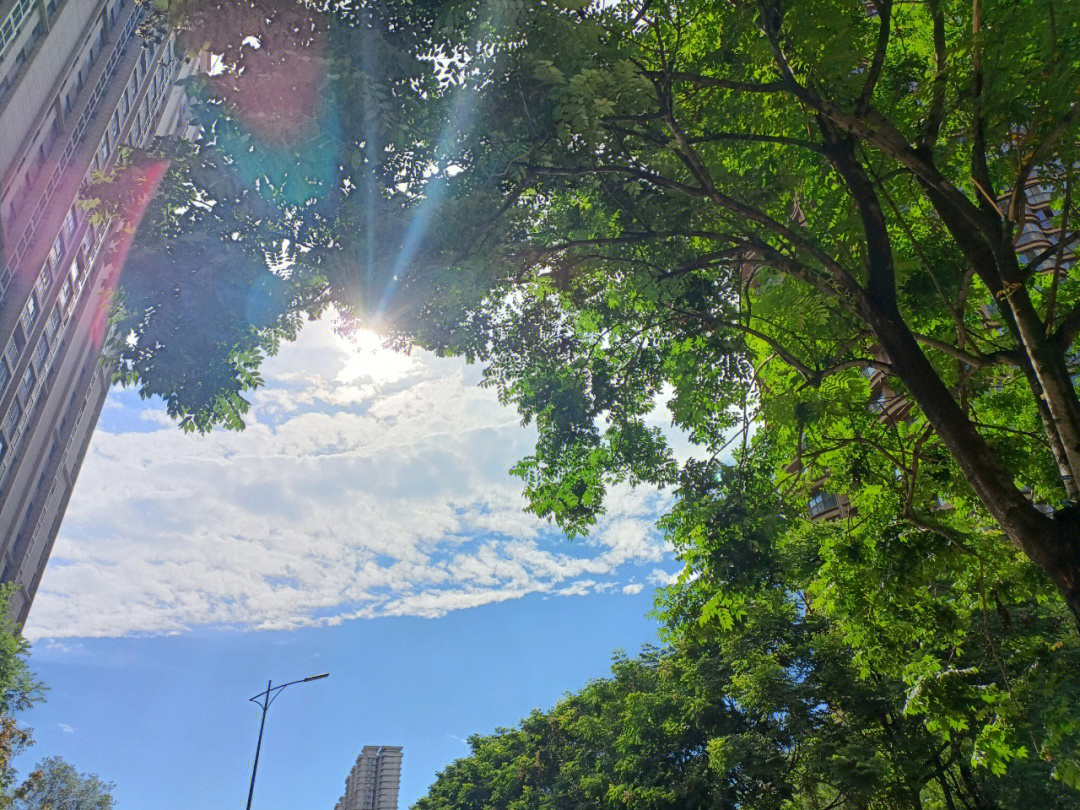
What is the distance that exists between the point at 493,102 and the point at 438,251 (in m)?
1.36

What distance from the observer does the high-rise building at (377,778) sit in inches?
1501

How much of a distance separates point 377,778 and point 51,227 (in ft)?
113

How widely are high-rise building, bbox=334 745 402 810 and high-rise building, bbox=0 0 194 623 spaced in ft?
76.6

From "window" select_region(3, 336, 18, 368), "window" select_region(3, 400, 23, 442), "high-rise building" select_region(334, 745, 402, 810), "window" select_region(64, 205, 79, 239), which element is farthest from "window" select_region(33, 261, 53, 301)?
"high-rise building" select_region(334, 745, 402, 810)

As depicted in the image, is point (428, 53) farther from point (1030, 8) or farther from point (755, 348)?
point (755, 348)

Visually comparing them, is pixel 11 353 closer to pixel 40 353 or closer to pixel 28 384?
pixel 28 384

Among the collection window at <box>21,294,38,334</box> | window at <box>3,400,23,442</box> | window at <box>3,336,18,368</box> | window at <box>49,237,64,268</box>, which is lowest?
window at <box>3,400,23,442</box>

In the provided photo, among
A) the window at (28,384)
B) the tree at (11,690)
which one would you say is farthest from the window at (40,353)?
the tree at (11,690)

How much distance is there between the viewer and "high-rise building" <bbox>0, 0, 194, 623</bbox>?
3288 cm

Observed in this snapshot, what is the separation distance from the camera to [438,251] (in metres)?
6.52

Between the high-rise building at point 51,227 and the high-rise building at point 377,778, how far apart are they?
23.4 m

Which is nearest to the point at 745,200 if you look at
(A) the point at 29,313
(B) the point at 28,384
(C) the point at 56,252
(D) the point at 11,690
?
(D) the point at 11,690

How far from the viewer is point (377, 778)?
133 ft

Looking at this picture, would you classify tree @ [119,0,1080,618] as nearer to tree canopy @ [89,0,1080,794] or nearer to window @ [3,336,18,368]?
tree canopy @ [89,0,1080,794]
